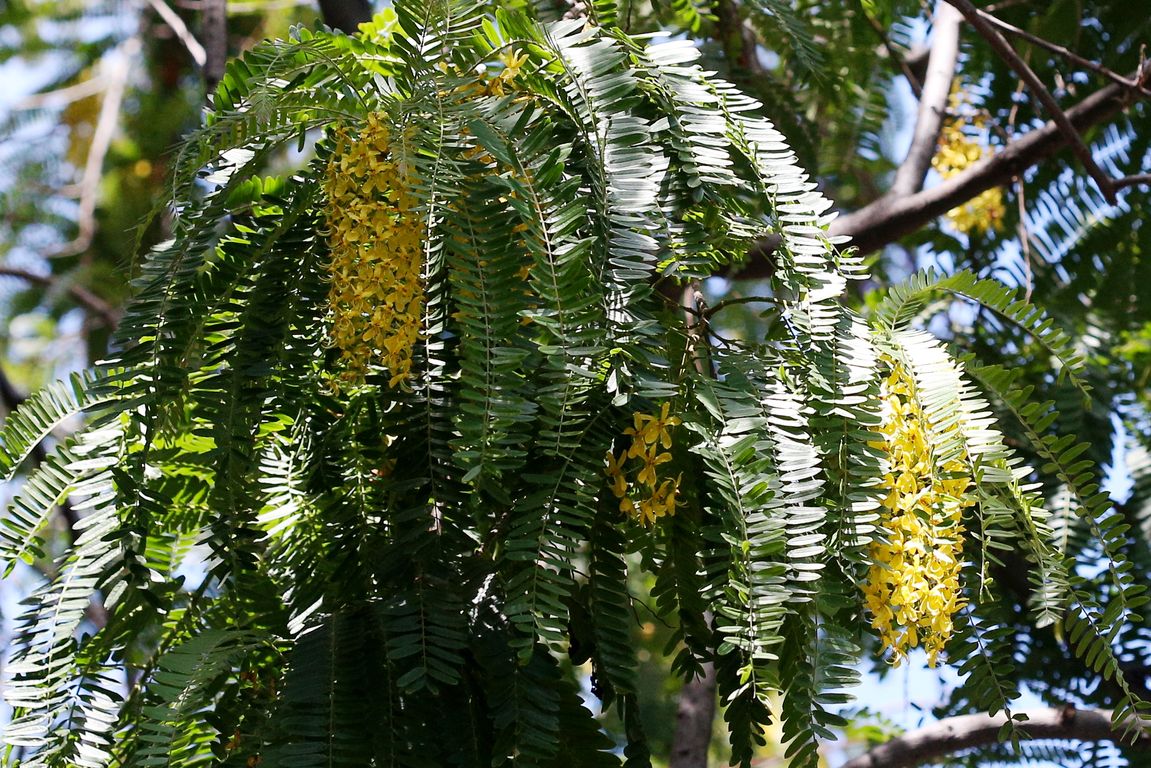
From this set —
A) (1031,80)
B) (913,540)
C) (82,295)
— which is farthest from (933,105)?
(82,295)

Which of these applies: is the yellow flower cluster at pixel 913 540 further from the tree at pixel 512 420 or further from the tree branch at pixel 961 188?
the tree branch at pixel 961 188

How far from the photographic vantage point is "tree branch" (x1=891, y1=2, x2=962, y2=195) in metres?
2.77

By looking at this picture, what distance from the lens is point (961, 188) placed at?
2.59 metres

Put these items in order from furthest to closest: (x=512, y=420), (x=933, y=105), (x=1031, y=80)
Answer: (x=933, y=105), (x=1031, y=80), (x=512, y=420)

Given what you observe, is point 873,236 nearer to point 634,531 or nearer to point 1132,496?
point 1132,496

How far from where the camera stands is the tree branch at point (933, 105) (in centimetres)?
277

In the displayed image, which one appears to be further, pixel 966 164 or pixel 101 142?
pixel 101 142

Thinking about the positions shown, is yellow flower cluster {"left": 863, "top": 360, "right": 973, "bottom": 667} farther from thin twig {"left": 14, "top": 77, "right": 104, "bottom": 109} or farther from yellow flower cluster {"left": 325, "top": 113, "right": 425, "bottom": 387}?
thin twig {"left": 14, "top": 77, "right": 104, "bottom": 109}

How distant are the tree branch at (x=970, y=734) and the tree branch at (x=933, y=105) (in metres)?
1.21

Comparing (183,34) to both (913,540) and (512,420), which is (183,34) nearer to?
(512,420)

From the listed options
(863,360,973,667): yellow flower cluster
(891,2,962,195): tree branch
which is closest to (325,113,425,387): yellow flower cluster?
(863,360,973,667): yellow flower cluster

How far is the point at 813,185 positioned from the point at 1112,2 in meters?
1.85

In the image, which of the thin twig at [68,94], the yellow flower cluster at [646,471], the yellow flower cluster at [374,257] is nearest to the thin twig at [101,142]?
the thin twig at [68,94]

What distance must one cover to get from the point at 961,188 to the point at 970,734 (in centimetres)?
119
